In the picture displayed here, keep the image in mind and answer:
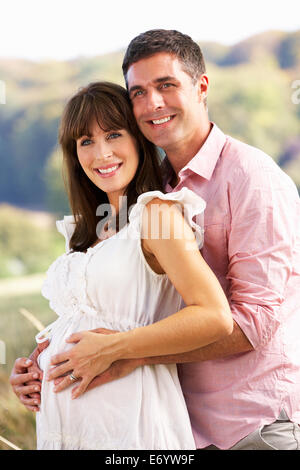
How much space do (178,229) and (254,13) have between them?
9910 millimetres

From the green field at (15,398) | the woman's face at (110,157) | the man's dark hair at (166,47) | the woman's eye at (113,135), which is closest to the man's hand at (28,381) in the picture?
the woman's face at (110,157)

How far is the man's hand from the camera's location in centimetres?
159

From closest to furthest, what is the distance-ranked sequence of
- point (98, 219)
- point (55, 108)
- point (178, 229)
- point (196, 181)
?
point (178, 229), point (196, 181), point (98, 219), point (55, 108)

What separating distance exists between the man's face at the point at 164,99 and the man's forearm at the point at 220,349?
61cm

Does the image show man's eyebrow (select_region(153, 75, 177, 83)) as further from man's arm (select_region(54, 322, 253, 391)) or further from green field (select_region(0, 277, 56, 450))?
green field (select_region(0, 277, 56, 450))

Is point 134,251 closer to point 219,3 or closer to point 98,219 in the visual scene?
point 98,219

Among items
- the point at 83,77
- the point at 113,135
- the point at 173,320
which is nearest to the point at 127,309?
the point at 173,320

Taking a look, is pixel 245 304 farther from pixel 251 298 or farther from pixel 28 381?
pixel 28 381

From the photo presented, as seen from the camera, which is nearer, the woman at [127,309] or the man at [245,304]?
the woman at [127,309]

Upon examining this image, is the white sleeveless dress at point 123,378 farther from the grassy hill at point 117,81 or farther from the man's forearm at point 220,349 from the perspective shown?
the grassy hill at point 117,81

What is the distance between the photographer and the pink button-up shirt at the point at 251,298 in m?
1.57

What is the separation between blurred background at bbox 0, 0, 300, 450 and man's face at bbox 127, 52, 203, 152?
5769 mm

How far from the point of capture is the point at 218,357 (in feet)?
5.18
